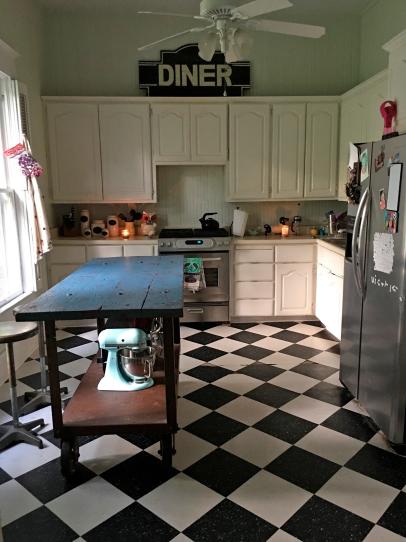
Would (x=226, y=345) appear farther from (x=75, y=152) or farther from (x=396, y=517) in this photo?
(x=75, y=152)

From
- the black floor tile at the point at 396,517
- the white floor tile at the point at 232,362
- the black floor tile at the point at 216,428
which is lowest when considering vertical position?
the black floor tile at the point at 396,517

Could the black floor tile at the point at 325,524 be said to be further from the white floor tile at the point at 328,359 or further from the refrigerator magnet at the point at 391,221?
the white floor tile at the point at 328,359

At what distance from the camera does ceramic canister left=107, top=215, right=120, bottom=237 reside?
15.6 feet

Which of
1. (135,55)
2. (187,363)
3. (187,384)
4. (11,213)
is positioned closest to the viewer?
(187,384)

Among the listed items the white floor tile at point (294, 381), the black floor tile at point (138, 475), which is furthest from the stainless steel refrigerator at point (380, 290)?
the black floor tile at point (138, 475)

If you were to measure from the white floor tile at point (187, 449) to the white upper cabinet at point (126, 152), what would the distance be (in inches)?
108

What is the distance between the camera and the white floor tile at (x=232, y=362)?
3.53 meters

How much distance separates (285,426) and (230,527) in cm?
88

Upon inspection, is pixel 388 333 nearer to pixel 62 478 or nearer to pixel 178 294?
pixel 178 294

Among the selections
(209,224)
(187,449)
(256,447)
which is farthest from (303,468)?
(209,224)

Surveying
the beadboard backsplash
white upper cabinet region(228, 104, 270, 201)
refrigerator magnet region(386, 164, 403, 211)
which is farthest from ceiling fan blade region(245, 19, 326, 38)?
the beadboard backsplash

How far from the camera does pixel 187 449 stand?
7.91 feet

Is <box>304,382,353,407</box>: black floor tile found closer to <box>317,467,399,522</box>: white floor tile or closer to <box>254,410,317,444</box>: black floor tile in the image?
<box>254,410,317,444</box>: black floor tile

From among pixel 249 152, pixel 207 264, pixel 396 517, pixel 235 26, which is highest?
pixel 235 26
